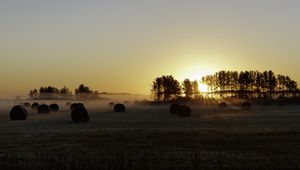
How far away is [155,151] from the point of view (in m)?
22.3

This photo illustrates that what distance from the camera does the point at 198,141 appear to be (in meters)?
26.7

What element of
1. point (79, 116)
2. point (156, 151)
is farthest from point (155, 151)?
point (79, 116)

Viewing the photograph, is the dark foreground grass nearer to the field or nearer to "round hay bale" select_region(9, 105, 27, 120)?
the field

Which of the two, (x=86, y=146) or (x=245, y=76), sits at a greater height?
(x=245, y=76)

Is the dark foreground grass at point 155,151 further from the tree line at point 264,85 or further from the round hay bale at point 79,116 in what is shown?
the tree line at point 264,85

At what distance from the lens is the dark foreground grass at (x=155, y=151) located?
17.9 m

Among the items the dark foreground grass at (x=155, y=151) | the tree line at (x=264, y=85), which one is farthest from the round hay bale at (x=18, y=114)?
the tree line at (x=264, y=85)

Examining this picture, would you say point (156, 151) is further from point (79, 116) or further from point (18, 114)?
point (18, 114)

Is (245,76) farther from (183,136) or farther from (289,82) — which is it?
(183,136)

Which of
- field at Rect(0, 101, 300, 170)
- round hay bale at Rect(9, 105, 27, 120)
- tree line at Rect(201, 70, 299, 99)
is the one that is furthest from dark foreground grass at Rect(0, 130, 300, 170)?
tree line at Rect(201, 70, 299, 99)

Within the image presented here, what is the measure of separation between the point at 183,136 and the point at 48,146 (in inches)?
325

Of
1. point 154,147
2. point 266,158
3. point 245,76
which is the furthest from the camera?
point 245,76

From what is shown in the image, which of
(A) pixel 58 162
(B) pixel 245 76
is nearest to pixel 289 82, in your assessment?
(B) pixel 245 76

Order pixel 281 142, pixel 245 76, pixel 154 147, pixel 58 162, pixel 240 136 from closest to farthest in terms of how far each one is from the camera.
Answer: pixel 58 162
pixel 154 147
pixel 281 142
pixel 240 136
pixel 245 76
